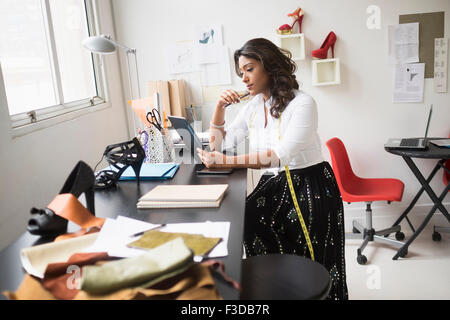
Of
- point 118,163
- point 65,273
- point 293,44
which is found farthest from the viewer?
point 293,44

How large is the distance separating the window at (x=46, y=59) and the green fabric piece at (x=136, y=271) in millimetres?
1237

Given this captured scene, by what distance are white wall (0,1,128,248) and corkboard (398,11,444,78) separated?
2.42m

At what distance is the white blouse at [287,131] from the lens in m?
1.79

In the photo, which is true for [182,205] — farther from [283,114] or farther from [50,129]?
[50,129]

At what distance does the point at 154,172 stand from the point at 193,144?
304 mm

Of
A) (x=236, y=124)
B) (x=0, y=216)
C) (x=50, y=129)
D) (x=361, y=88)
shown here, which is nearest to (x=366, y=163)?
(x=361, y=88)

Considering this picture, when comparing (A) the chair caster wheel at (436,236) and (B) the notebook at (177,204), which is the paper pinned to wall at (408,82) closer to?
Result: (A) the chair caster wheel at (436,236)

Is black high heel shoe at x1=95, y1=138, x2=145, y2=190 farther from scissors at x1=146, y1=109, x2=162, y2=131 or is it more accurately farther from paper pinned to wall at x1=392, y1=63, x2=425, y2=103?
paper pinned to wall at x1=392, y1=63, x2=425, y2=103

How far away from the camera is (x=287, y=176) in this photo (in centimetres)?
189

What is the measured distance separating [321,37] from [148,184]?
205 centimetres

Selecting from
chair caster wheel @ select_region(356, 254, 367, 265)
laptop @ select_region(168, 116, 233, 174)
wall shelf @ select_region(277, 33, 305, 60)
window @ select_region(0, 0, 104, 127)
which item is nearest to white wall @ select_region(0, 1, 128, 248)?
window @ select_region(0, 0, 104, 127)

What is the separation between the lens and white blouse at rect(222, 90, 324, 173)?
1.79 metres

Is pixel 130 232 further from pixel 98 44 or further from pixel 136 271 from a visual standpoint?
pixel 98 44

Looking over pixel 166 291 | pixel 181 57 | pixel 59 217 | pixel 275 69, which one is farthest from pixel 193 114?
pixel 166 291
